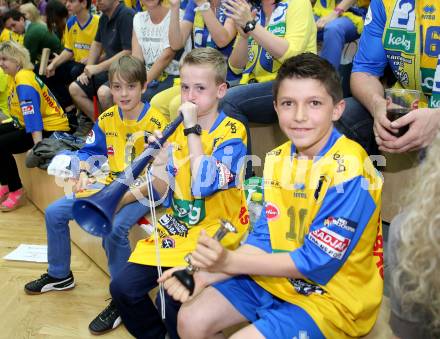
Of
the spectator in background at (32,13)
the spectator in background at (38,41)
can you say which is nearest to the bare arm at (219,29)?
the spectator in background at (38,41)

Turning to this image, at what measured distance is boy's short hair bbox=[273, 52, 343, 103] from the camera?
4.13 feet

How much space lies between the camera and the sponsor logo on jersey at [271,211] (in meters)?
1.31

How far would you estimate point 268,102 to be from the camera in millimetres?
2127

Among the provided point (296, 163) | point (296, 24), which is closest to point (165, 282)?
point (296, 163)

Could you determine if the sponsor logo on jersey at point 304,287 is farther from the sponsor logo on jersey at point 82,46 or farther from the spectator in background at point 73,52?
the sponsor logo on jersey at point 82,46

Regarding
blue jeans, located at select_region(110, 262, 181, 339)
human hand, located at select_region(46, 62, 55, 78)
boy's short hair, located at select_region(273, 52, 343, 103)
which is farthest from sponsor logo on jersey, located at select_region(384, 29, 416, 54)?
human hand, located at select_region(46, 62, 55, 78)

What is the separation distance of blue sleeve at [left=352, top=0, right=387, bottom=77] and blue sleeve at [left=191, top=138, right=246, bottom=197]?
56 centimetres

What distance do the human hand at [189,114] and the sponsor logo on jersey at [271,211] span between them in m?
0.36

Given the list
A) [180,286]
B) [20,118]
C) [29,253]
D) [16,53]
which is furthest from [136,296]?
[16,53]

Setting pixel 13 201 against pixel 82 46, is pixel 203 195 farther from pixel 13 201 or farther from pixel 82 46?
pixel 82 46

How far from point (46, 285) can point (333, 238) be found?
1.55 metres

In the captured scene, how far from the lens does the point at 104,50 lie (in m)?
3.51

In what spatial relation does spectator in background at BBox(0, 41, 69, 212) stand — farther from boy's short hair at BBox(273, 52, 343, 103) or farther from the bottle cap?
boy's short hair at BBox(273, 52, 343, 103)

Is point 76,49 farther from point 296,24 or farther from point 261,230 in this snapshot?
point 261,230
